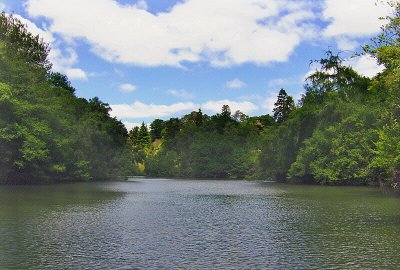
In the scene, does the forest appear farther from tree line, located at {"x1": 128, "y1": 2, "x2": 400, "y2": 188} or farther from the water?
the water

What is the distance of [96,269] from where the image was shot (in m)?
13.9

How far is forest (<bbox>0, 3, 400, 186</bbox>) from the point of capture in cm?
5884

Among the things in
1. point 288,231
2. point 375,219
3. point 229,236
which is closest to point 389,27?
point 375,219

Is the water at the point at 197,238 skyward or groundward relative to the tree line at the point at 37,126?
groundward

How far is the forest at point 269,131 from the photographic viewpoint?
58.8m

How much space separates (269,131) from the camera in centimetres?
11500

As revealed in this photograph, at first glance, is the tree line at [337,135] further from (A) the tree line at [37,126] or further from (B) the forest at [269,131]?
(A) the tree line at [37,126]

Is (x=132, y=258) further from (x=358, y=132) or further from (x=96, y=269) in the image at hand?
(x=358, y=132)

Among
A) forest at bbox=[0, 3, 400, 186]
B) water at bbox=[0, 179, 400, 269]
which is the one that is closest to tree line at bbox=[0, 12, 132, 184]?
forest at bbox=[0, 3, 400, 186]

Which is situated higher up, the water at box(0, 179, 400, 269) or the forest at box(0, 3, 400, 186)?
the forest at box(0, 3, 400, 186)

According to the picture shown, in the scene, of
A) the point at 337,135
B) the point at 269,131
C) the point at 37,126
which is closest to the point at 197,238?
the point at 37,126

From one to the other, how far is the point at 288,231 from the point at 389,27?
15588 millimetres

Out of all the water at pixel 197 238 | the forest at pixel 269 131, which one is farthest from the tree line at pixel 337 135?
the water at pixel 197 238

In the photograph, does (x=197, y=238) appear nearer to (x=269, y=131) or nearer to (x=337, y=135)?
(x=337, y=135)
